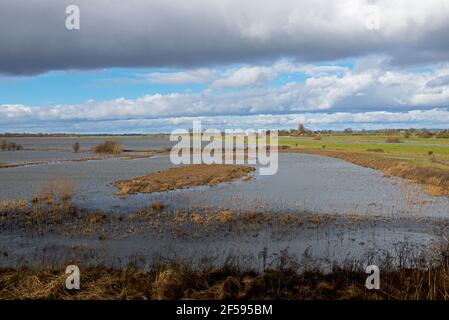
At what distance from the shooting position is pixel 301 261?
46.0ft

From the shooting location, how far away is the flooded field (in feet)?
52.2

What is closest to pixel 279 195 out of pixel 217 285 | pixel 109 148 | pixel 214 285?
pixel 214 285

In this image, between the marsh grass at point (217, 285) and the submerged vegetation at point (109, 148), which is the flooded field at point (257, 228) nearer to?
the marsh grass at point (217, 285)

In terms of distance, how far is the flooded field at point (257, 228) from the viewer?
15914 mm

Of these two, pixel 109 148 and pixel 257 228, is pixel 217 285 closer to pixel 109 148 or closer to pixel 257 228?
pixel 257 228

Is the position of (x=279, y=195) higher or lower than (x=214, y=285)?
lower

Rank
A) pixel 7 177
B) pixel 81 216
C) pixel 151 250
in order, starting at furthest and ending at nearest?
pixel 7 177 → pixel 81 216 → pixel 151 250

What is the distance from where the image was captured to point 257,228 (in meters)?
20.4

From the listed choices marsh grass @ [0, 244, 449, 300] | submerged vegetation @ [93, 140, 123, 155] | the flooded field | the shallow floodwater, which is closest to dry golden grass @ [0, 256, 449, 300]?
marsh grass @ [0, 244, 449, 300]

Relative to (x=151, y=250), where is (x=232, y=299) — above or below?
above

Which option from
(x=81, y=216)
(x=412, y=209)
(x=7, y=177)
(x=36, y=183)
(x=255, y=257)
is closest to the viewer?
(x=255, y=257)
